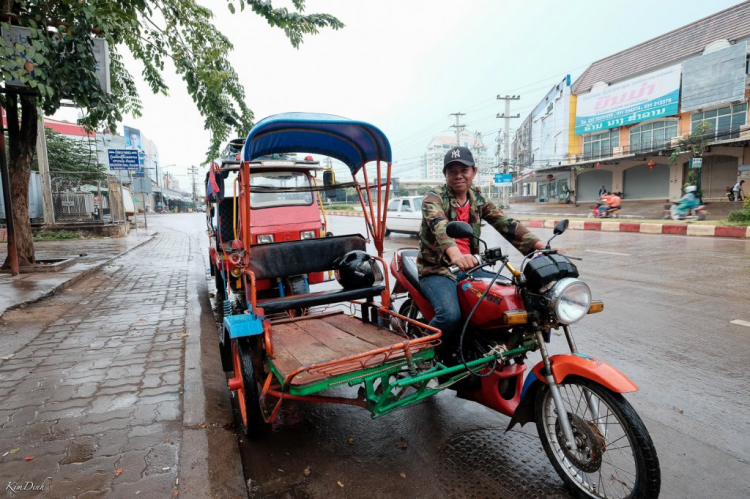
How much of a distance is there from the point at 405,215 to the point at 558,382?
13530 millimetres

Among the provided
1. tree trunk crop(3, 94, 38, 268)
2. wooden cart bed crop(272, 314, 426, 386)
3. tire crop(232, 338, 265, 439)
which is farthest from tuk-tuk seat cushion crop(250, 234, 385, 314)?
tree trunk crop(3, 94, 38, 268)

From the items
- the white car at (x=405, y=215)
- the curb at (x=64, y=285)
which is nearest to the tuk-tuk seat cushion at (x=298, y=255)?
the curb at (x=64, y=285)

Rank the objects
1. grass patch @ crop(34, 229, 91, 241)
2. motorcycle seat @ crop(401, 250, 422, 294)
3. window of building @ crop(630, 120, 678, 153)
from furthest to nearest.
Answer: window of building @ crop(630, 120, 678, 153) < grass patch @ crop(34, 229, 91, 241) < motorcycle seat @ crop(401, 250, 422, 294)

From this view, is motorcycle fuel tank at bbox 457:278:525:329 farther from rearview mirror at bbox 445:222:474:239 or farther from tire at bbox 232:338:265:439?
tire at bbox 232:338:265:439

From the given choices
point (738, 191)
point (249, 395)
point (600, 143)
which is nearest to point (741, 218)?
point (249, 395)

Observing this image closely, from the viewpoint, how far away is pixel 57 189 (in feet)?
50.0

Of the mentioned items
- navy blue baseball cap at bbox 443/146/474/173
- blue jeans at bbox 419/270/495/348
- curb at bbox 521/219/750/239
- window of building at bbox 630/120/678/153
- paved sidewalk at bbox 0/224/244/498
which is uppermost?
window of building at bbox 630/120/678/153

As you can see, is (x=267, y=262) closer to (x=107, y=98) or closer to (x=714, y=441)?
(x=714, y=441)

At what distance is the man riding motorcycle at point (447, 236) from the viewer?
271cm

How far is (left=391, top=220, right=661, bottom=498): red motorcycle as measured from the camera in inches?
78.7

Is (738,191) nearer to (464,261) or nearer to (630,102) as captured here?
(630,102)

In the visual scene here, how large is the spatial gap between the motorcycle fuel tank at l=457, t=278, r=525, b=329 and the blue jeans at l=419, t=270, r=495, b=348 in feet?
0.19

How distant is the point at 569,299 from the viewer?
7.14ft

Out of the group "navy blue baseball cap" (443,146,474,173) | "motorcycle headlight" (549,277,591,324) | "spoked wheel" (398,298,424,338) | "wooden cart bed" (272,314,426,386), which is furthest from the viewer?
"spoked wheel" (398,298,424,338)
